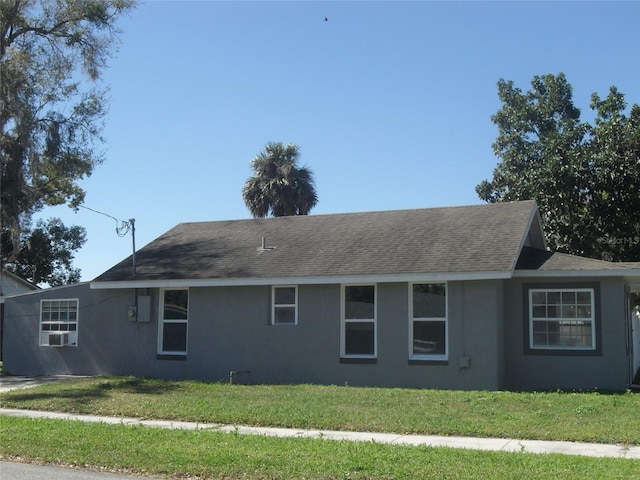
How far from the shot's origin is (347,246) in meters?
18.7

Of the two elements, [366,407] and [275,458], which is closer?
[275,458]

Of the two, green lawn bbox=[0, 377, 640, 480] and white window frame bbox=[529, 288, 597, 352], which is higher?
white window frame bbox=[529, 288, 597, 352]

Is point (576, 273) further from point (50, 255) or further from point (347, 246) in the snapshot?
point (50, 255)

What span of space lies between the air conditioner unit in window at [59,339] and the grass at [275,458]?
9.89 m

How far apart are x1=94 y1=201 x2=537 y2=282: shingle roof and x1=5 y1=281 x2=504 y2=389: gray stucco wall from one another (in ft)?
1.80

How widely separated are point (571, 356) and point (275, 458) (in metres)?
9.56

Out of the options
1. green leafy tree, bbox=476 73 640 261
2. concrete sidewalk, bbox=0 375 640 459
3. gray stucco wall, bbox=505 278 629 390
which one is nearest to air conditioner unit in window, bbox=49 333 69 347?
concrete sidewalk, bbox=0 375 640 459

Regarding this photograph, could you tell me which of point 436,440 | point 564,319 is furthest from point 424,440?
point 564,319

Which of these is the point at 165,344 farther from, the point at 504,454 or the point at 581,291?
the point at 504,454

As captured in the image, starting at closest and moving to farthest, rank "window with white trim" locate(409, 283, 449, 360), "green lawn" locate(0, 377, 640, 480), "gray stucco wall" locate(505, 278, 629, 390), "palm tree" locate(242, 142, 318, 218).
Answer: "green lawn" locate(0, 377, 640, 480)
"gray stucco wall" locate(505, 278, 629, 390)
"window with white trim" locate(409, 283, 449, 360)
"palm tree" locate(242, 142, 318, 218)

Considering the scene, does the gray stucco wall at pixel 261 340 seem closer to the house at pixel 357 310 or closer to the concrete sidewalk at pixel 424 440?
the house at pixel 357 310

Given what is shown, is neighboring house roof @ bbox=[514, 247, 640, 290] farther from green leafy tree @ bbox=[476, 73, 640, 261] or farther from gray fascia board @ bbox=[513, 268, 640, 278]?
green leafy tree @ bbox=[476, 73, 640, 261]

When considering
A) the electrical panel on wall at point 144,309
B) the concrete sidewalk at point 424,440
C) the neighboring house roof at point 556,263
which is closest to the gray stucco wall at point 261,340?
the electrical panel on wall at point 144,309

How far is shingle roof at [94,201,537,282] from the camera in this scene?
16.6 meters
